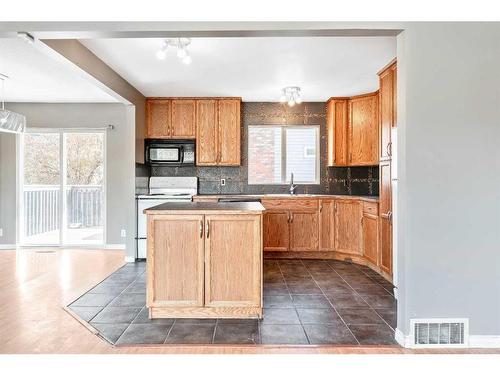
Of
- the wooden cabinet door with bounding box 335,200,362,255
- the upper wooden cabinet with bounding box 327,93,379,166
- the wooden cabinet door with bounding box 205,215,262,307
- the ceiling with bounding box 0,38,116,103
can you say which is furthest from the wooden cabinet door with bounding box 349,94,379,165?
the ceiling with bounding box 0,38,116,103

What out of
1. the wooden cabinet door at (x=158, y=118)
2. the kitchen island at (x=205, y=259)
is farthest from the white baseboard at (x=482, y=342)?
the wooden cabinet door at (x=158, y=118)

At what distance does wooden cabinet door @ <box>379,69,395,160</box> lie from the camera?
3.49 m

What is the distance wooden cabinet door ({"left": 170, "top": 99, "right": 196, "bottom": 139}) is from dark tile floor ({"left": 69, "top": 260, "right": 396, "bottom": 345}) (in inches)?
85.6

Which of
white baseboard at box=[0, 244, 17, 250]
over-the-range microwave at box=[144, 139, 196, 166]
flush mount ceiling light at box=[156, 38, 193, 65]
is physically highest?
flush mount ceiling light at box=[156, 38, 193, 65]

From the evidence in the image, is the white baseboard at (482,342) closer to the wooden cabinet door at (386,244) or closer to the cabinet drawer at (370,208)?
the wooden cabinet door at (386,244)

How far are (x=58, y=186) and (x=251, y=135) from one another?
3228 millimetres

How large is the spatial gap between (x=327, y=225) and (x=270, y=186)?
1.16m

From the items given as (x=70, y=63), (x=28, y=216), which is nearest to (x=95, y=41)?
(x=70, y=63)

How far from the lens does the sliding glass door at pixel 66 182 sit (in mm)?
5609

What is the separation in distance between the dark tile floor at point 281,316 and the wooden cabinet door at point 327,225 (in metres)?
0.88

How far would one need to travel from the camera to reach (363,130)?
4875 mm

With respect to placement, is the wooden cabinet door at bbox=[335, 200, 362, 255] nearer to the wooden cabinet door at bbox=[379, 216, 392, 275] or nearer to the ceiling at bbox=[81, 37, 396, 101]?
the wooden cabinet door at bbox=[379, 216, 392, 275]

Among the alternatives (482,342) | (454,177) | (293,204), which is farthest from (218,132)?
(482,342)

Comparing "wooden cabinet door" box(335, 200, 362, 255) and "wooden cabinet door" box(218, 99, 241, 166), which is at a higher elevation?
"wooden cabinet door" box(218, 99, 241, 166)
